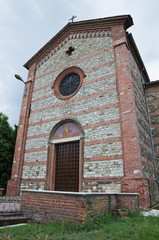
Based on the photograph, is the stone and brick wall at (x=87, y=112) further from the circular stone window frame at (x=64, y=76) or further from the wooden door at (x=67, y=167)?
the wooden door at (x=67, y=167)

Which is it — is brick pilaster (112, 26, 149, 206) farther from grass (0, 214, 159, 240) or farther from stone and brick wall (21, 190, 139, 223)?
grass (0, 214, 159, 240)

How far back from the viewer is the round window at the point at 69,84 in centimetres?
1105

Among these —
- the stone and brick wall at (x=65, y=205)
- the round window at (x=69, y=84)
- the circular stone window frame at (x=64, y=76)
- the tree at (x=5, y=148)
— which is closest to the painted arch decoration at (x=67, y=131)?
the circular stone window frame at (x=64, y=76)

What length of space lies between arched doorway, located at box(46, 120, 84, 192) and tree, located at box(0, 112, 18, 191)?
504 centimetres

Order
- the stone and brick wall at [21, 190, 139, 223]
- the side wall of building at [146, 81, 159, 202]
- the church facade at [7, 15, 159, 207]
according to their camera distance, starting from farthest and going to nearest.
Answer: the side wall of building at [146, 81, 159, 202] < the church facade at [7, 15, 159, 207] < the stone and brick wall at [21, 190, 139, 223]

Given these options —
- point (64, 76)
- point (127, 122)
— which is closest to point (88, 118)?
point (127, 122)

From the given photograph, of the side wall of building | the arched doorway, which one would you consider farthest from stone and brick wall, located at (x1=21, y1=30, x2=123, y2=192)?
the side wall of building

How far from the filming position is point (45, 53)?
1367 centimetres

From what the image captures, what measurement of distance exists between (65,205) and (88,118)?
5.37 metres

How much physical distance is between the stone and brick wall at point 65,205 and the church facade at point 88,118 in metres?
2.07

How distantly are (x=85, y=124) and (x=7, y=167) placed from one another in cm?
782

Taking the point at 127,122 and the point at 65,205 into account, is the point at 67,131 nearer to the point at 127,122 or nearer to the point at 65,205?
the point at 127,122

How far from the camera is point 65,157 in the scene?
988 centimetres

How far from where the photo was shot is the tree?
13094 mm
